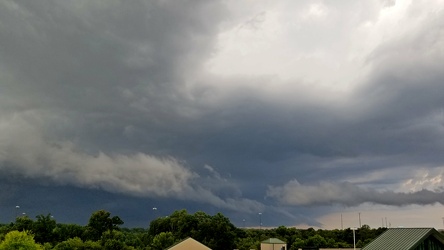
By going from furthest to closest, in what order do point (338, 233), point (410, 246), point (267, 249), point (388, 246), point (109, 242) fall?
point (338, 233) < point (109, 242) < point (267, 249) < point (388, 246) < point (410, 246)

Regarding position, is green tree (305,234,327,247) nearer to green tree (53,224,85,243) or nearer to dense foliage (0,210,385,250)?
dense foliage (0,210,385,250)

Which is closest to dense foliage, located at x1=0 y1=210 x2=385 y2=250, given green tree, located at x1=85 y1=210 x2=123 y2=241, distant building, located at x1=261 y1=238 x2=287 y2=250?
green tree, located at x1=85 y1=210 x2=123 y2=241

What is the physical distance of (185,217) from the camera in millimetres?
134500

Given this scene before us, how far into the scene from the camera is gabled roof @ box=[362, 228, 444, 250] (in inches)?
1893

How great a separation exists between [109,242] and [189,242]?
89.3 ft

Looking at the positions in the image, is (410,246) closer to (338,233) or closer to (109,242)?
(109,242)

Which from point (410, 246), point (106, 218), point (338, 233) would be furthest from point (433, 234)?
point (338, 233)

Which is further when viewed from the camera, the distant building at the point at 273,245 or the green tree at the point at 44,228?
the green tree at the point at 44,228

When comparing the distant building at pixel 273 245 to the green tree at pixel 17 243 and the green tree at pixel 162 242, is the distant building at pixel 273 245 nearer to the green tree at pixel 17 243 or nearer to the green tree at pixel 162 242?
the green tree at pixel 162 242

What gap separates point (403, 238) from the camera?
165ft

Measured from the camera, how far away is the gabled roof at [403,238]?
1893 inches

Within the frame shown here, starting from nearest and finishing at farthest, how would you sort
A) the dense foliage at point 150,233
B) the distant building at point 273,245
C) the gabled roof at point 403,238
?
the gabled roof at point 403,238, the distant building at point 273,245, the dense foliage at point 150,233

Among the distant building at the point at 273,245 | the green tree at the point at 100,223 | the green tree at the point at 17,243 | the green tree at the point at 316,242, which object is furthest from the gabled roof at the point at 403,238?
the green tree at the point at 100,223

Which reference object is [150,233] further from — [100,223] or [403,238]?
[403,238]
